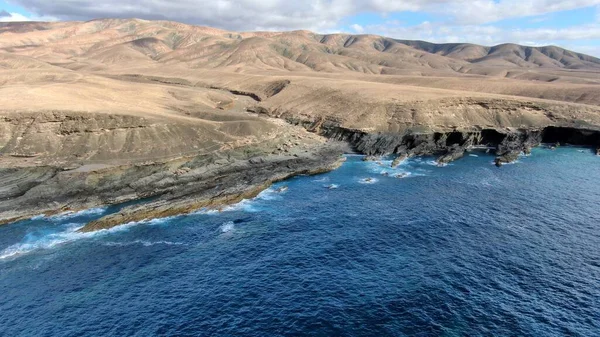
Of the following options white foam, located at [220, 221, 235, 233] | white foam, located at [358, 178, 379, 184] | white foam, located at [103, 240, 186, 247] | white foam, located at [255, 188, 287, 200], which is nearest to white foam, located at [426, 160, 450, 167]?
white foam, located at [358, 178, 379, 184]

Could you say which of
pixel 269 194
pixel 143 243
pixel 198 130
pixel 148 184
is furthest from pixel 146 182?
pixel 198 130

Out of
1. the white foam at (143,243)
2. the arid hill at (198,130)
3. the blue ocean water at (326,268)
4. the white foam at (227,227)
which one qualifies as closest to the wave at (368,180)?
the blue ocean water at (326,268)

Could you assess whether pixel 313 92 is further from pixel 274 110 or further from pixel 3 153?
pixel 3 153

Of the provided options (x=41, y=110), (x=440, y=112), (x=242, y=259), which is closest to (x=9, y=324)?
(x=242, y=259)

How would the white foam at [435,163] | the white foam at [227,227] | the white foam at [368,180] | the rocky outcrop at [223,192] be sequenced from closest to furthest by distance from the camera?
the white foam at [227,227]
the rocky outcrop at [223,192]
the white foam at [368,180]
the white foam at [435,163]

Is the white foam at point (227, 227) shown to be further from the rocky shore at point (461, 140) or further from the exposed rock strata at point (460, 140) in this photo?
the exposed rock strata at point (460, 140)

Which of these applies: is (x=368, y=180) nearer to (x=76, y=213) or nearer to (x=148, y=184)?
(x=148, y=184)

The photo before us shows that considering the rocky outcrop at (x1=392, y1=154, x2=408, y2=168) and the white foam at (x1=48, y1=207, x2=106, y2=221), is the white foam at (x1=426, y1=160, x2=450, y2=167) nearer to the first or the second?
the rocky outcrop at (x1=392, y1=154, x2=408, y2=168)
